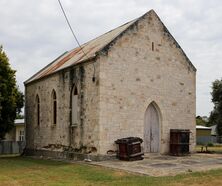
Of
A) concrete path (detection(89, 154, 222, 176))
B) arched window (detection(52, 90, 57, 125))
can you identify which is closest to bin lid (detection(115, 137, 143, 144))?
concrete path (detection(89, 154, 222, 176))

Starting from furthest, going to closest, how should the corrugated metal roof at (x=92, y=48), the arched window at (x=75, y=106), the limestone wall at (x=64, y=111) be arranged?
the arched window at (x=75, y=106), the corrugated metal roof at (x=92, y=48), the limestone wall at (x=64, y=111)

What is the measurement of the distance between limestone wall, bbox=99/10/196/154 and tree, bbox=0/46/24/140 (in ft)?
30.4

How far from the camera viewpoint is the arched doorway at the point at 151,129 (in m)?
23.8

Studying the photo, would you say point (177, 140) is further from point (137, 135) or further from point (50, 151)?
point (50, 151)

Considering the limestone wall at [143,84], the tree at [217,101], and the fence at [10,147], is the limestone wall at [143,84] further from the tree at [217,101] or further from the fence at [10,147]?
the fence at [10,147]

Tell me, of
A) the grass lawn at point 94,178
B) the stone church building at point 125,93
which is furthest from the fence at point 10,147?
the grass lawn at point 94,178

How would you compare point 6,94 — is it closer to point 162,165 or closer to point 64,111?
point 64,111

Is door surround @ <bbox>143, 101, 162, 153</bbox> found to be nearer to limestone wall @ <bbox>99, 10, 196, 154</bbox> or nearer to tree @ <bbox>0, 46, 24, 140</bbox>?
limestone wall @ <bbox>99, 10, 196, 154</bbox>

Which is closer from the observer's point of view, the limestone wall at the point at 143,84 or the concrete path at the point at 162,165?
the concrete path at the point at 162,165

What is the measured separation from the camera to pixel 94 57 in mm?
21766

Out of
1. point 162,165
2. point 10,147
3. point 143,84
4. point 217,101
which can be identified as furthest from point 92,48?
point 10,147

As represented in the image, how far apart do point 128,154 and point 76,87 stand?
218 inches

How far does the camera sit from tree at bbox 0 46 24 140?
1139 inches

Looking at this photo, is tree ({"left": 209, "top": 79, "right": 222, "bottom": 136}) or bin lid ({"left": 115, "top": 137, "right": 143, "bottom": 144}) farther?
tree ({"left": 209, "top": 79, "right": 222, "bottom": 136})
